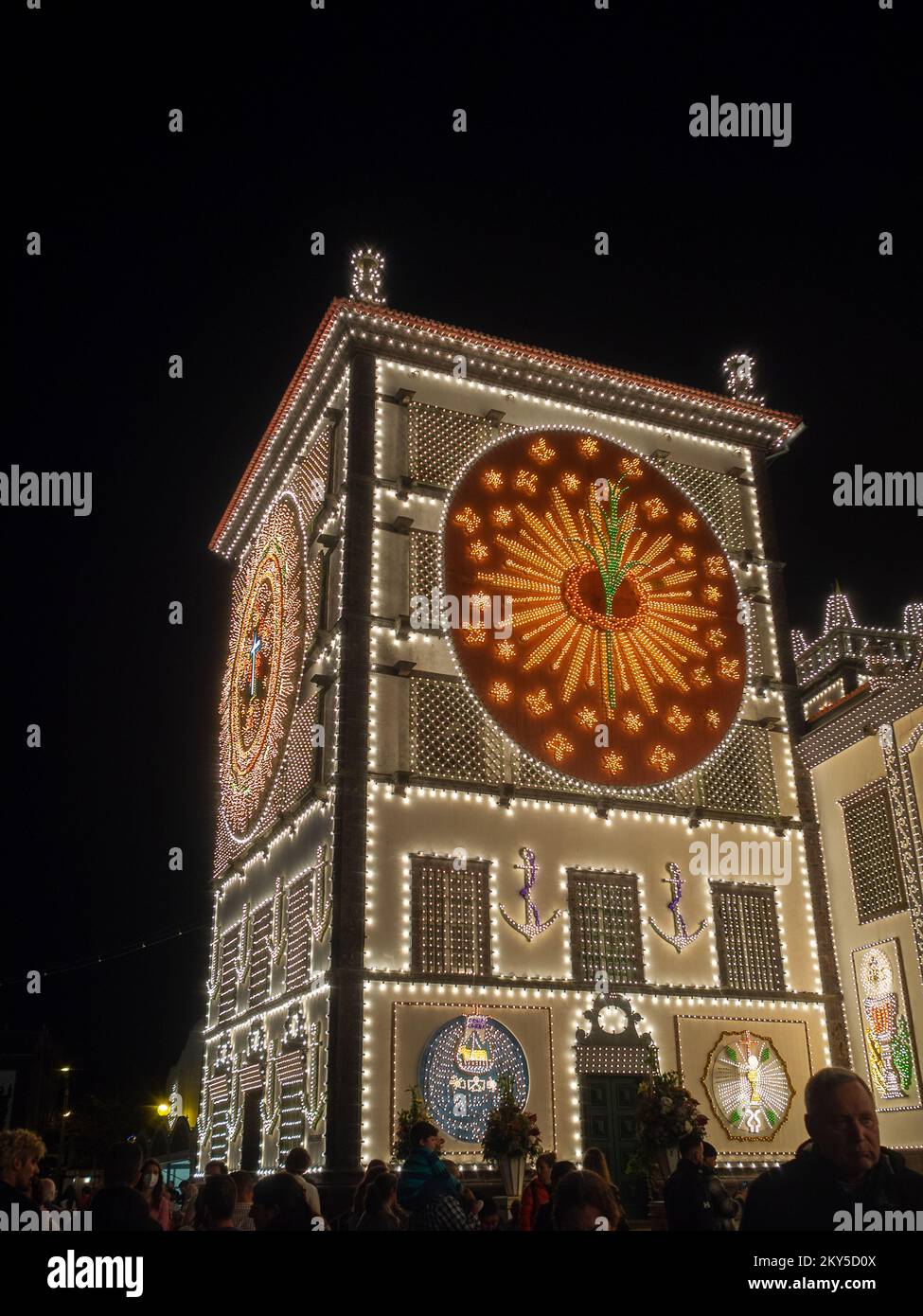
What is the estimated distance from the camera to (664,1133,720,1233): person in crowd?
8.85m

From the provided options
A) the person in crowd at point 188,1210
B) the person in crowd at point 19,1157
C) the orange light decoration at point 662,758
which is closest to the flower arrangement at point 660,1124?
the orange light decoration at point 662,758

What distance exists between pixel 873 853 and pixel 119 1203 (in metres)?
22.5

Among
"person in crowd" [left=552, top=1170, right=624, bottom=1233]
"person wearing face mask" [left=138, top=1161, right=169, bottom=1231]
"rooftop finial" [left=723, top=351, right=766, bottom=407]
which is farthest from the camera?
"rooftop finial" [left=723, top=351, right=766, bottom=407]

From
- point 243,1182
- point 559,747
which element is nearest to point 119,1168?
point 243,1182

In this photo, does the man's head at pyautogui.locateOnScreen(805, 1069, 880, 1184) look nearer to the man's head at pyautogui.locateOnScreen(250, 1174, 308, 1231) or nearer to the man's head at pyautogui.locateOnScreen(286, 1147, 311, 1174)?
the man's head at pyautogui.locateOnScreen(250, 1174, 308, 1231)

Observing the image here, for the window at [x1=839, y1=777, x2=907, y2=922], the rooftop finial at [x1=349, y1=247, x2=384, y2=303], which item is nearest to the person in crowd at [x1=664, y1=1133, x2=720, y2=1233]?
the window at [x1=839, y1=777, x2=907, y2=922]

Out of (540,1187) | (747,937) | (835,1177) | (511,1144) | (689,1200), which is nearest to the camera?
(835,1177)

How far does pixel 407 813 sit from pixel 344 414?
10.2m

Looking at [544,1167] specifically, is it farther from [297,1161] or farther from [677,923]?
[677,923]

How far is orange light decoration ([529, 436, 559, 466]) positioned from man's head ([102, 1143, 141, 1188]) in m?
22.1

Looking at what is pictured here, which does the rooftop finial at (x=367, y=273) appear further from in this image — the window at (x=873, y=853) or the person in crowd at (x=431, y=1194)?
the person in crowd at (x=431, y=1194)

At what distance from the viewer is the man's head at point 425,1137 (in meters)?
9.47

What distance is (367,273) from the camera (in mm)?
28031

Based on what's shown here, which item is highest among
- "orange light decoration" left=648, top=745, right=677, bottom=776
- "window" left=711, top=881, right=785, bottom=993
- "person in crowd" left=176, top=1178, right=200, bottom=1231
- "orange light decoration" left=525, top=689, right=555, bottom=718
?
"orange light decoration" left=525, top=689, right=555, bottom=718
